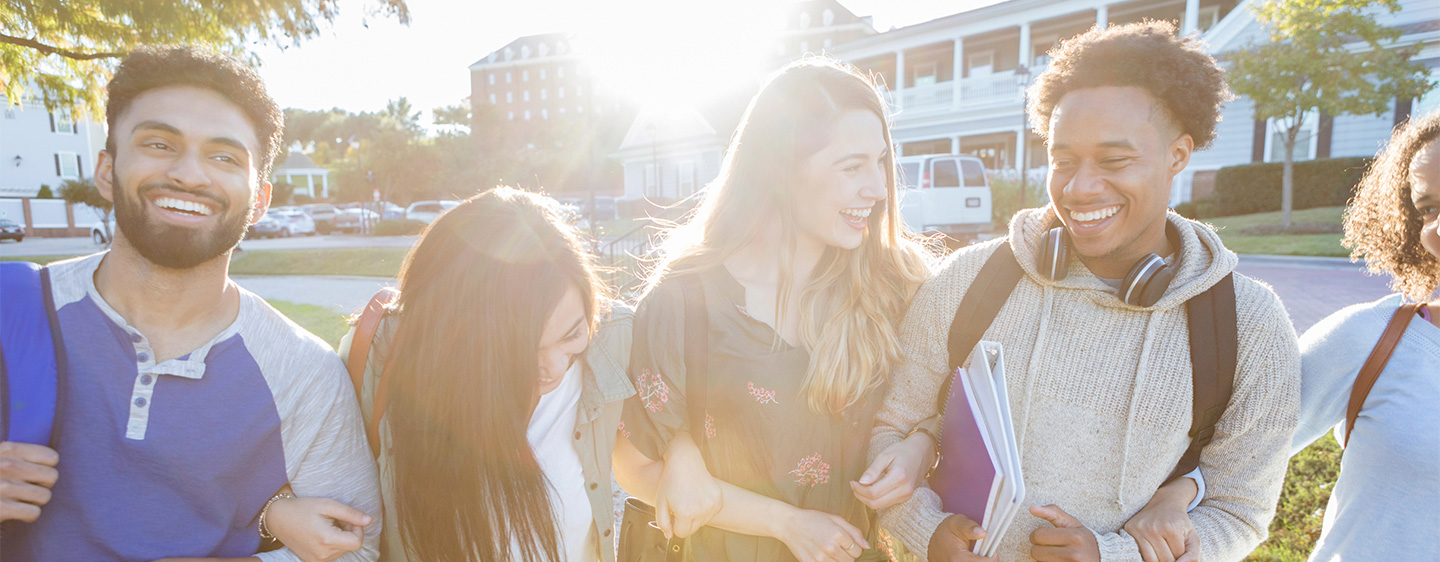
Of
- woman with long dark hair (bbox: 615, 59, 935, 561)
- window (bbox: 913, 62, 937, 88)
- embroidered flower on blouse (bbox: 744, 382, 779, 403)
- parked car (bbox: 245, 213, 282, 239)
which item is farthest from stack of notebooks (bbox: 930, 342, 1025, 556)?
Result: parked car (bbox: 245, 213, 282, 239)

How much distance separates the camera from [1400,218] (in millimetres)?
1958

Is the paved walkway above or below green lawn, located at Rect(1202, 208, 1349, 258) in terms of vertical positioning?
below

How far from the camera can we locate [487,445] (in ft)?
6.23

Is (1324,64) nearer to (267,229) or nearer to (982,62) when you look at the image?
(982,62)

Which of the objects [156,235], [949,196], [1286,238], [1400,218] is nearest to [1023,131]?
[949,196]

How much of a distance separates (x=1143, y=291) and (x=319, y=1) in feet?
28.9

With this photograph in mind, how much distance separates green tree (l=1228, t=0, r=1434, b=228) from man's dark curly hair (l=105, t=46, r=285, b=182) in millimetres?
18712

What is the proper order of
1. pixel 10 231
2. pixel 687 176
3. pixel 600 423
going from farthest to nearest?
pixel 687 176 → pixel 10 231 → pixel 600 423

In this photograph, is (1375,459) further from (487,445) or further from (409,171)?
(409,171)

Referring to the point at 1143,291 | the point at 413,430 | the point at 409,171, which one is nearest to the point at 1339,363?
the point at 1143,291

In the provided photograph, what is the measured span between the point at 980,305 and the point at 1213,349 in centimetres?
55

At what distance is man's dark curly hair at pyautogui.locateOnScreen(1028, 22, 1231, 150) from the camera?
175 cm

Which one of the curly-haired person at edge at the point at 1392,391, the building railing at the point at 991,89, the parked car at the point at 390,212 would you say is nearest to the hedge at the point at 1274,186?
the building railing at the point at 991,89

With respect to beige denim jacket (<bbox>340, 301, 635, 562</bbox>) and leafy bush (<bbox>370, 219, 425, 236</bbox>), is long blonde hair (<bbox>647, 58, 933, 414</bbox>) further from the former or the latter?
leafy bush (<bbox>370, 219, 425, 236</bbox>)
